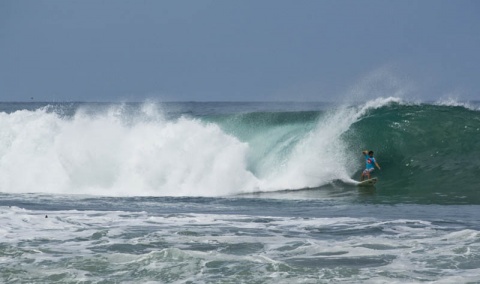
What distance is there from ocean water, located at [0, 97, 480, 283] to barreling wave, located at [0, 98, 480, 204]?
52 millimetres

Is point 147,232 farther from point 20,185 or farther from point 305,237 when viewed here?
point 20,185

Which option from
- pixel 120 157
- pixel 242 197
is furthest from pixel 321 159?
pixel 120 157

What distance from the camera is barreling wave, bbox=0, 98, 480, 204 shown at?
23.7m

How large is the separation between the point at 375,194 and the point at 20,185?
1099cm

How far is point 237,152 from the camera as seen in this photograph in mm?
25125

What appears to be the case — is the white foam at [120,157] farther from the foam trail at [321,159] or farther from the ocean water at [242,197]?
the foam trail at [321,159]

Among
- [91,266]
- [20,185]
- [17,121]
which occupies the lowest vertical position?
[91,266]

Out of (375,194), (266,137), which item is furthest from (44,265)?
(266,137)

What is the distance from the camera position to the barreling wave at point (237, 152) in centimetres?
2373

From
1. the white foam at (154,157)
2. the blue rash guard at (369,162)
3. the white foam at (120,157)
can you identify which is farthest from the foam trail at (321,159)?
the white foam at (120,157)

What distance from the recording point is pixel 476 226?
14.7 metres

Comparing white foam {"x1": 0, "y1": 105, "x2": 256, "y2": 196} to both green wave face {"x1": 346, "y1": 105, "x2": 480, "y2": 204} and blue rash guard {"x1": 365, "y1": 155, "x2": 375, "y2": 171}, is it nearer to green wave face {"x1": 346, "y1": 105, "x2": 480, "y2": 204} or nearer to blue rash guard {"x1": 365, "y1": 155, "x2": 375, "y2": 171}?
blue rash guard {"x1": 365, "y1": 155, "x2": 375, "y2": 171}

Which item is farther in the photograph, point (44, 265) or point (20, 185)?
point (20, 185)

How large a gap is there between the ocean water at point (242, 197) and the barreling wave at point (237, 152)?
0.05 metres
